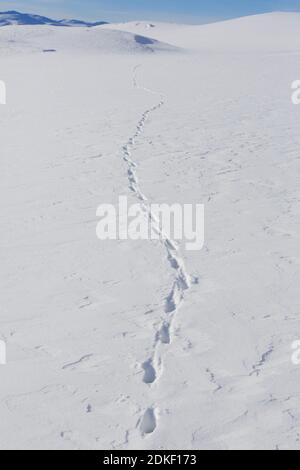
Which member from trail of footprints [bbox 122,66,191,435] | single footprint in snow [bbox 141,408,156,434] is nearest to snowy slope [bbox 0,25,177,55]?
trail of footprints [bbox 122,66,191,435]

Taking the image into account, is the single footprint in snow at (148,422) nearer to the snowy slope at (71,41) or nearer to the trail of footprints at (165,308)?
the trail of footprints at (165,308)

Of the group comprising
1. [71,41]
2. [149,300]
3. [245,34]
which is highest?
[149,300]

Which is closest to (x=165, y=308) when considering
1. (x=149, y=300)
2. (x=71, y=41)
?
(x=149, y=300)

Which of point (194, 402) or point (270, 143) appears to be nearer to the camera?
point (194, 402)

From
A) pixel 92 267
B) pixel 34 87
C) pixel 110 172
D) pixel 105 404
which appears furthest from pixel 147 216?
pixel 34 87

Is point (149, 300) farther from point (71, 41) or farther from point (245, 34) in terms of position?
point (245, 34)

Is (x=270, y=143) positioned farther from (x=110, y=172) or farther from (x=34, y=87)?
(x=34, y=87)
